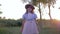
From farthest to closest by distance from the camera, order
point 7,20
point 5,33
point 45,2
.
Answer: point 7,20, point 45,2, point 5,33

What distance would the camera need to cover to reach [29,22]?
8.05 metres

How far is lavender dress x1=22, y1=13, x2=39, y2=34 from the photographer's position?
315 inches

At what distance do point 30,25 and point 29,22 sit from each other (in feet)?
0.32

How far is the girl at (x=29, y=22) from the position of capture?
26.2ft

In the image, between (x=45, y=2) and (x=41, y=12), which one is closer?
(x=45, y=2)

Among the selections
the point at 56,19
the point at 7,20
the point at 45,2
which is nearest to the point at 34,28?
the point at 56,19

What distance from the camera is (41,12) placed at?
32.0m

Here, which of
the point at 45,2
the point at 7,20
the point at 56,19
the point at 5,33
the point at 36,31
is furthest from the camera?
the point at 7,20

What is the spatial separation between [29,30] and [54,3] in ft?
76.3

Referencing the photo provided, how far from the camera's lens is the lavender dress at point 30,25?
799cm

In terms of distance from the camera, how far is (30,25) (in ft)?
26.3

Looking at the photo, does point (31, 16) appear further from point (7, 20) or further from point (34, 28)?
point (7, 20)

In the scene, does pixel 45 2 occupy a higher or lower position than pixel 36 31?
higher

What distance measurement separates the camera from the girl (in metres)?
7.98
